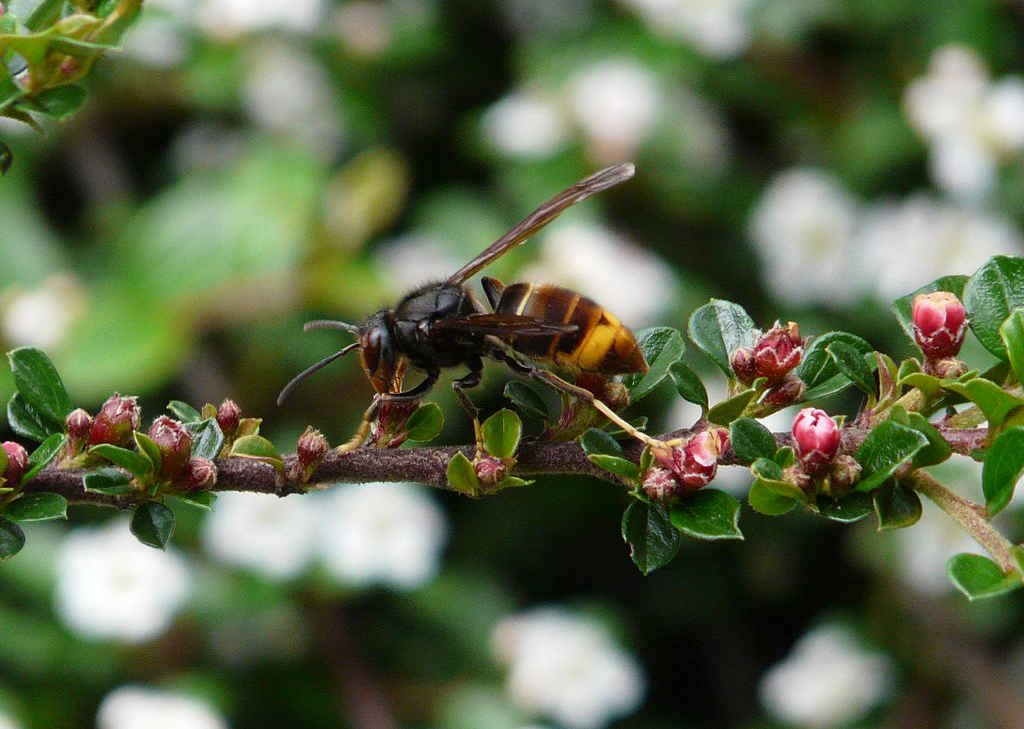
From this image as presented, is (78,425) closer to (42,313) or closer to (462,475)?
(462,475)

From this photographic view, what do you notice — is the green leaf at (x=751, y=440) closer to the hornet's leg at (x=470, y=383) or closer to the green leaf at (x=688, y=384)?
the green leaf at (x=688, y=384)

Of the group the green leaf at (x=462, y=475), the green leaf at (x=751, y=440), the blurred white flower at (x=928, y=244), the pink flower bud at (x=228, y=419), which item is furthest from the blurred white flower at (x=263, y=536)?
the green leaf at (x=751, y=440)

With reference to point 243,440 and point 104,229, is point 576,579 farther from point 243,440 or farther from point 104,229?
point 243,440

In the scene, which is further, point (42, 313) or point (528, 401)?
point (42, 313)

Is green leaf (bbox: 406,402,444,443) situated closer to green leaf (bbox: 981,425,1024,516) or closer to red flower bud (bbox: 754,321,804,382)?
red flower bud (bbox: 754,321,804,382)

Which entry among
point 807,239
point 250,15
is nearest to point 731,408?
point 807,239

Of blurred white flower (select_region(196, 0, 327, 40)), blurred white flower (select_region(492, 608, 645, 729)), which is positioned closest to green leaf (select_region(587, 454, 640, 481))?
blurred white flower (select_region(492, 608, 645, 729))
